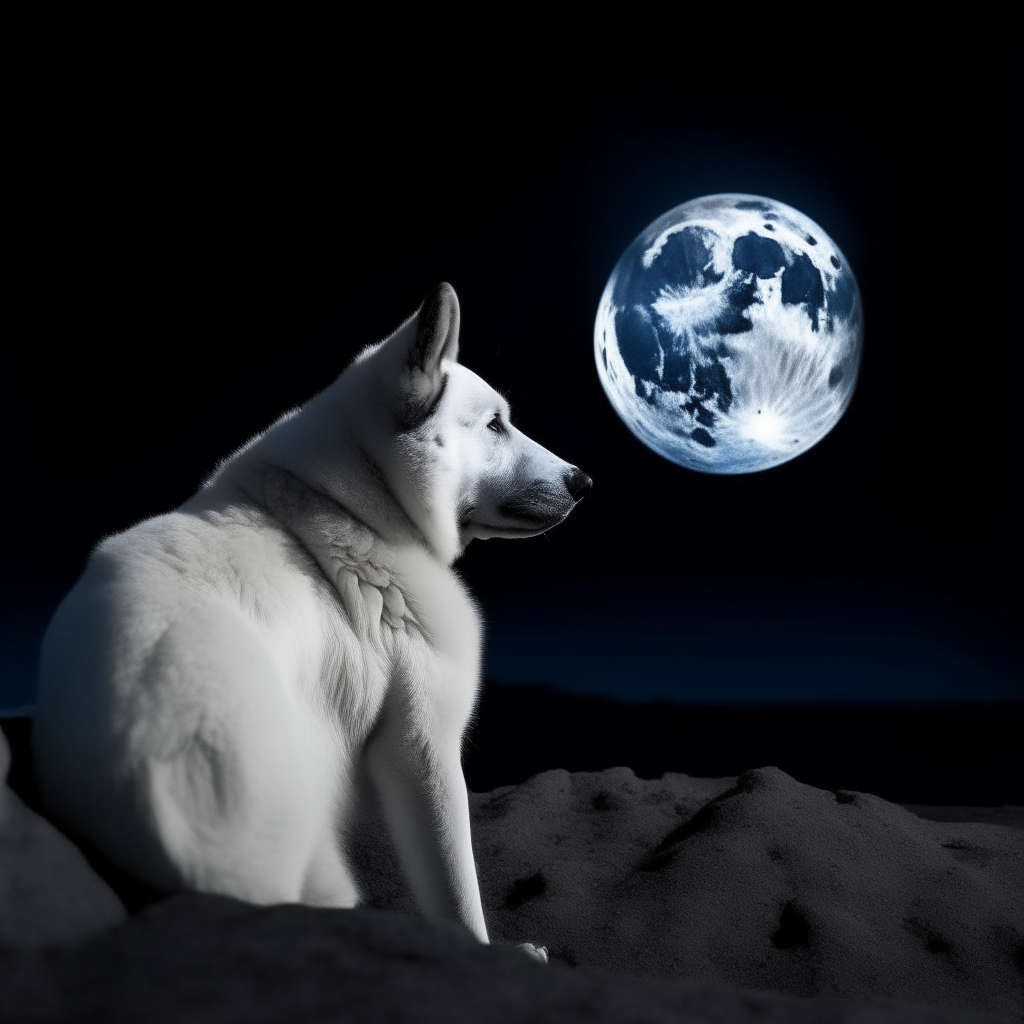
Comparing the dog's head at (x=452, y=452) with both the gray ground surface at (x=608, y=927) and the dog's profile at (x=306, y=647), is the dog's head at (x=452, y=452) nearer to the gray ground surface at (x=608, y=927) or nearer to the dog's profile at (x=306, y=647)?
the dog's profile at (x=306, y=647)

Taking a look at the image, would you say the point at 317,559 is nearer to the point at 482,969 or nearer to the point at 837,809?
the point at 482,969

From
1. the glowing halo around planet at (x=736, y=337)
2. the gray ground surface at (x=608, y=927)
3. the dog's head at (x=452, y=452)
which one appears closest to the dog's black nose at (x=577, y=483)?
the dog's head at (x=452, y=452)

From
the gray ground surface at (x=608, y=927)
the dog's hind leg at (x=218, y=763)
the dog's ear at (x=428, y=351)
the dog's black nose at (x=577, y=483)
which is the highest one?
the dog's ear at (x=428, y=351)

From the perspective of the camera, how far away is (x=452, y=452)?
3.14 metres

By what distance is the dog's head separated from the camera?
2.99 metres

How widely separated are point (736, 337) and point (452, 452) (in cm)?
563

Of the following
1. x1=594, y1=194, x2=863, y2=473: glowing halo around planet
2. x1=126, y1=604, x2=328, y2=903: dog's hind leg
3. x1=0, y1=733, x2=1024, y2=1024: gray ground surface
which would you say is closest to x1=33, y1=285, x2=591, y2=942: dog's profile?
x1=126, y1=604, x2=328, y2=903: dog's hind leg

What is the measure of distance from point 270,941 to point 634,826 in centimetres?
391

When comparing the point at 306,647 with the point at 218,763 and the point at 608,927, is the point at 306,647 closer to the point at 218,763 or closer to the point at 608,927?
the point at 218,763

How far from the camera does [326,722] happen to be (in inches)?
100

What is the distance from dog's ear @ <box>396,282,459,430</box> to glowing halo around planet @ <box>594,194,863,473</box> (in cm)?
525

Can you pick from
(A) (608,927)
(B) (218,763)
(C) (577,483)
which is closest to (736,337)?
(C) (577,483)

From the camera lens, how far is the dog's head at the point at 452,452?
9.82 feet

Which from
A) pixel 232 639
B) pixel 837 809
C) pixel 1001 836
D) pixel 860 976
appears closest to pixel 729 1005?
pixel 232 639
